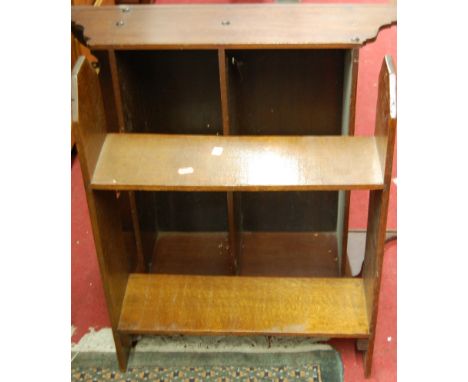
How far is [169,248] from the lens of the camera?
2348 mm

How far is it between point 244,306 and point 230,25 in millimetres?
Answer: 865

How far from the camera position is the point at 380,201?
5.33ft

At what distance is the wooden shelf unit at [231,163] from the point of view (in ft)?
5.27

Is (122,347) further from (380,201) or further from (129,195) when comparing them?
(380,201)

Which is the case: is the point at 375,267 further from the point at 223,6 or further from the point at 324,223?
the point at 223,6

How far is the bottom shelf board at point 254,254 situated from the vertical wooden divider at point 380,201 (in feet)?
1.18

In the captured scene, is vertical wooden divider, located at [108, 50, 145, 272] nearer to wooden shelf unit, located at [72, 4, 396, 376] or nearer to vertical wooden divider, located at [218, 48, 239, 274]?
wooden shelf unit, located at [72, 4, 396, 376]

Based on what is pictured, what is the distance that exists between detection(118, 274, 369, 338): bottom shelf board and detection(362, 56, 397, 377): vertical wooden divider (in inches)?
3.1

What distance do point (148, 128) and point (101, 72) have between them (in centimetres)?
27

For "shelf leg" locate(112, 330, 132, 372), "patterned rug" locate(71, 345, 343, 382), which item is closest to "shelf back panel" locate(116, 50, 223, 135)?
"shelf leg" locate(112, 330, 132, 372)

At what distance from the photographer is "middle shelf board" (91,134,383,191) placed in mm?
1572

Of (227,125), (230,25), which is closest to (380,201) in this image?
(227,125)

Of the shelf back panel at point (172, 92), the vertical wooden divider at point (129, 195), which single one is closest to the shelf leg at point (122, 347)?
the vertical wooden divider at point (129, 195)

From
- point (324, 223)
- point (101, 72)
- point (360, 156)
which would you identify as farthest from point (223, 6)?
point (324, 223)
